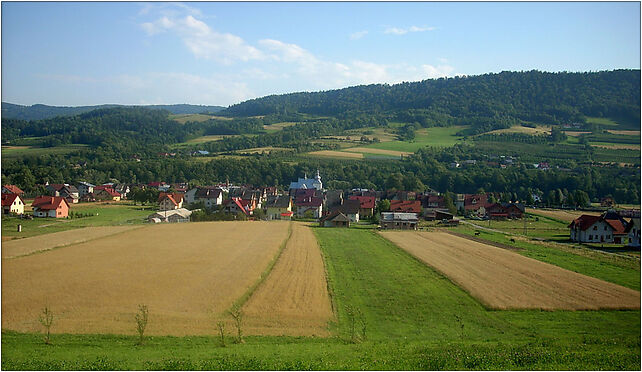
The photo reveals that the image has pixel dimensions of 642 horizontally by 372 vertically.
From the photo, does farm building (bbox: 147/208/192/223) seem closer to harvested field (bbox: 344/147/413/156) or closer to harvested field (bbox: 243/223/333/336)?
harvested field (bbox: 243/223/333/336)

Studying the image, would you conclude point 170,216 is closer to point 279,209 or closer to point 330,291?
point 279,209

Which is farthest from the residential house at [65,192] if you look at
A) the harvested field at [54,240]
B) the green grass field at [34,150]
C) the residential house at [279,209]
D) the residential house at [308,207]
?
the residential house at [308,207]

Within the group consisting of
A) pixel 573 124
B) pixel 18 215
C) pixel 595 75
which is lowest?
pixel 18 215

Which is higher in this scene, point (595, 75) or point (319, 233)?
point (595, 75)

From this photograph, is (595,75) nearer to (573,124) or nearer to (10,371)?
(573,124)

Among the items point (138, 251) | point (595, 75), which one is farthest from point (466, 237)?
point (595, 75)


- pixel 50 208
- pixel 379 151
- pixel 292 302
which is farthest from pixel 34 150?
pixel 292 302
